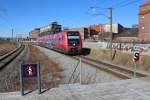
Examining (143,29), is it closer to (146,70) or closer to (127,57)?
(127,57)

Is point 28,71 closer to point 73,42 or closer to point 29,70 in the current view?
point 29,70

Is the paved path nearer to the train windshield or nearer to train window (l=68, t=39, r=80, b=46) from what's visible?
train window (l=68, t=39, r=80, b=46)

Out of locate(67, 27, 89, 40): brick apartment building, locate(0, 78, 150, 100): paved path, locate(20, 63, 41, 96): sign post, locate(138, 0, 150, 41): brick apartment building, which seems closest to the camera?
locate(0, 78, 150, 100): paved path

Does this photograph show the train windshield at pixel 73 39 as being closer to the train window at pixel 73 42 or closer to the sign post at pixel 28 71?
the train window at pixel 73 42

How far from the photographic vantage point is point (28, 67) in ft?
35.2

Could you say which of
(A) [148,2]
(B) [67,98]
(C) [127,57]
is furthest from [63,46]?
(A) [148,2]

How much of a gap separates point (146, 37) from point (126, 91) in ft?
249

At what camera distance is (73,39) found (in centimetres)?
3866

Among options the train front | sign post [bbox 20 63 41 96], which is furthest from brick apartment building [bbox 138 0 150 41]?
sign post [bbox 20 63 41 96]

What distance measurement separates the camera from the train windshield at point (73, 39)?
3839 centimetres

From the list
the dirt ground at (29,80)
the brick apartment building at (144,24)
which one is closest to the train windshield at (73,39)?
the dirt ground at (29,80)

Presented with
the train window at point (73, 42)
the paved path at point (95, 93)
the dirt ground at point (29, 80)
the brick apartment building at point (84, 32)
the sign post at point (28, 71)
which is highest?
the brick apartment building at point (84, 32)

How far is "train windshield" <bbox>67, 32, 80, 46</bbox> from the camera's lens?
38.4 meters

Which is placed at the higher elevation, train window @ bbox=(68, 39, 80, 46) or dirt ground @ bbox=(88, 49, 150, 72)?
train window @ bbox=(68, 39, 80, 46)
